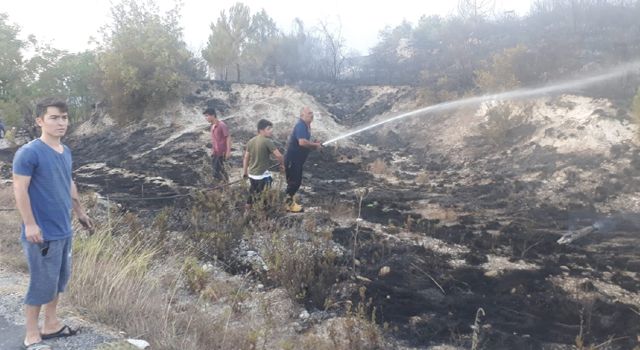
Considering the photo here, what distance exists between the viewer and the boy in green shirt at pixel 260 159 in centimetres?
639

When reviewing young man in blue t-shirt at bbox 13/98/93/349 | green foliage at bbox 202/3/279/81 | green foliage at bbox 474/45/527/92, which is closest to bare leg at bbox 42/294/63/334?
young man in blue t-shirt at bbox 13/98/93/349

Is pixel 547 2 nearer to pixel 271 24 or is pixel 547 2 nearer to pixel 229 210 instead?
pixel 271 24

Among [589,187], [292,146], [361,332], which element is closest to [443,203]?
[589,187]

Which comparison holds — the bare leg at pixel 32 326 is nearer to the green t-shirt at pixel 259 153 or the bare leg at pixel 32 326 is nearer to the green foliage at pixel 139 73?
the green t-shirt at pixel 259 153

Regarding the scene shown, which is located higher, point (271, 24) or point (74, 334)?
point (271, 24)

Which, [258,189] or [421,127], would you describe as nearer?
[258,189]

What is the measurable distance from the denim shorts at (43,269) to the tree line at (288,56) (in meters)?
13.3

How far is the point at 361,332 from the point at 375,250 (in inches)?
89.9

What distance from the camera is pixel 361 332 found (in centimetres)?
397

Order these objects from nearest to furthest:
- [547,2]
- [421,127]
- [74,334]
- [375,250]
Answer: [74,334] → [375,250] → [421,127] → [547,2]

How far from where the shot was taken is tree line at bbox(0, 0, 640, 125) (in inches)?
547

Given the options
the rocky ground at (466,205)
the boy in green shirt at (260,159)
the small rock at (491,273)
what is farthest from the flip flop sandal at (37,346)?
the small rock at (491,273)

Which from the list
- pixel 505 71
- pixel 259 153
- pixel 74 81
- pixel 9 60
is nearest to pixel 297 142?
pixel 259 153

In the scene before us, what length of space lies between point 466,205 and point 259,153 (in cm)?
430
